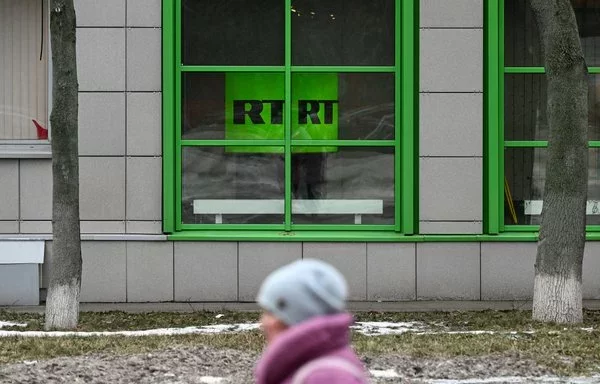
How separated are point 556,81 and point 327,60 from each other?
3897 millimetres

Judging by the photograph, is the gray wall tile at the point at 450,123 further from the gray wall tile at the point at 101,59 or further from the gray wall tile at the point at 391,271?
the gray wall tile at the point at 101,59

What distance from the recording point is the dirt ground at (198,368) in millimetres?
8211

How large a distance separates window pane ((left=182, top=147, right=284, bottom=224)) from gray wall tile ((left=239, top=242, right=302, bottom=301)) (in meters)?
0.47

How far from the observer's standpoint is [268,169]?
1451 centimetres

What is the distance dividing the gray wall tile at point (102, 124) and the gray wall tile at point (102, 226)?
0.80 metres

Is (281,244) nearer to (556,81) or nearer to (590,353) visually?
(556,81)

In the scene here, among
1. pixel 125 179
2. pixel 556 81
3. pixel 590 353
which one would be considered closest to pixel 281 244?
pixel 125 179

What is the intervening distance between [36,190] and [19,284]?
1.13 m

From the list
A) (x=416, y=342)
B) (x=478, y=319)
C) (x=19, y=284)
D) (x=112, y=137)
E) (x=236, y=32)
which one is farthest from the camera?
(x=236, y=32)

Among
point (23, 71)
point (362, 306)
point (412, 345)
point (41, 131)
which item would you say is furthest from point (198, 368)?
point (23, 71)

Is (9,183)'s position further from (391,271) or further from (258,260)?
(391,271)

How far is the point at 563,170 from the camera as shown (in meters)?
11.3

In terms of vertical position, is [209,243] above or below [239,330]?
above

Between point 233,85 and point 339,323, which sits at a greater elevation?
point 233,85
